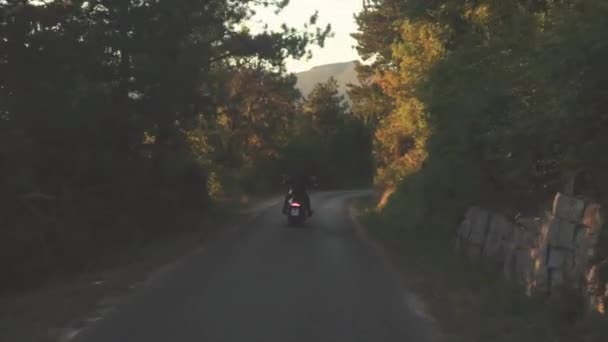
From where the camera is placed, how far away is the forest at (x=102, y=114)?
48.9 feet

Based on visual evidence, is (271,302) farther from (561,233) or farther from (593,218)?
(593,218)

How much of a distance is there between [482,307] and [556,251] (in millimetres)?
1365

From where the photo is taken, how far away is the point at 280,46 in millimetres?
23766

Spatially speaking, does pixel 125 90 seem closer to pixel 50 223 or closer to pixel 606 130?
pixel 50 223

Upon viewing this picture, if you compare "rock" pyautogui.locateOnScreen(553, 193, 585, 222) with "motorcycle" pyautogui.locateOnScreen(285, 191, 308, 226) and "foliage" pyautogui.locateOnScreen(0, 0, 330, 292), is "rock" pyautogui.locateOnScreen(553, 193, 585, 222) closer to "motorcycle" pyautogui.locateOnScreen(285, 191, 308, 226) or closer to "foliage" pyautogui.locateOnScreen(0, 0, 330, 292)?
"foliage" pyautogui.locateOnScreen(0, 0, 330, 292)

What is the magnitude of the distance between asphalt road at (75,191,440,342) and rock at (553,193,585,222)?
2.24 meters

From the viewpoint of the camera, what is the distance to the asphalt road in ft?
27.3

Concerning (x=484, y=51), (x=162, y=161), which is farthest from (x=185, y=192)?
(x=484, y=51)

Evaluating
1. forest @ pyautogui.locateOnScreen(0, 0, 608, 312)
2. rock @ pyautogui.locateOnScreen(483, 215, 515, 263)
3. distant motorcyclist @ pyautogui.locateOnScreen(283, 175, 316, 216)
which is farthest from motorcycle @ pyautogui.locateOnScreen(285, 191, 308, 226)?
rock @ pyautogui.locateOnScreen(483, 215, 515, 263)

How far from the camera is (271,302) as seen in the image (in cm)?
1023

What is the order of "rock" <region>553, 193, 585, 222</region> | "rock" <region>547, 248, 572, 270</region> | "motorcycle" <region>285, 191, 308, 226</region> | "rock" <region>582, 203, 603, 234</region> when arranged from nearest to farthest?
"rock" <region>582, 203, 603, 234</region>, "rock" <region>553, 193, 585, 222</region>, "rock" <region>547, 248, 572, 270</region>, "motorcycle" <region>285, 191, 308, 226</region>

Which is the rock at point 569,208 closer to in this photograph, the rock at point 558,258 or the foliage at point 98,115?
the rock at point 558,258

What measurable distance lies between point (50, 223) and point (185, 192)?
877 centimetres

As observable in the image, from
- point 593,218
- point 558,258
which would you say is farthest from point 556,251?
point 593,218
